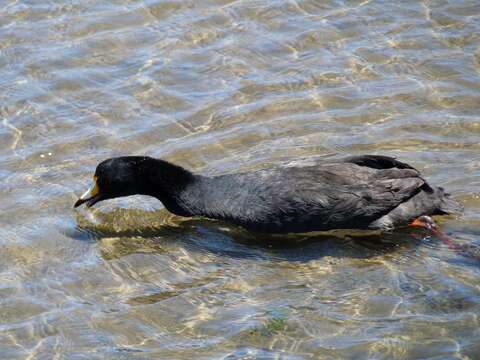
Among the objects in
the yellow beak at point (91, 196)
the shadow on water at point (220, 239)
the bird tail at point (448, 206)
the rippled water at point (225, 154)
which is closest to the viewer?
the rippled water at point (225, 154)

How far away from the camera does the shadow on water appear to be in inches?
333

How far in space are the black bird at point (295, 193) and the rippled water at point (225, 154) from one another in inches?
8.3

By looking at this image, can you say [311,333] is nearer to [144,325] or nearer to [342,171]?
[144,325]

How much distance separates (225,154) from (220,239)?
1.38 meters

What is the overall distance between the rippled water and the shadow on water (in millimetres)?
19

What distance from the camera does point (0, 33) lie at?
12.3m

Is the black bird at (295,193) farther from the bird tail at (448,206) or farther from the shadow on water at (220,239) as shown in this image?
the shadow on water at (220,239)

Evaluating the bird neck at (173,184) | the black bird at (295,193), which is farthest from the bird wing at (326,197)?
the bird neck at (173,184)

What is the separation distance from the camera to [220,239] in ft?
28.9

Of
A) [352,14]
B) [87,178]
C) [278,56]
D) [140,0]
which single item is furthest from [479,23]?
[87,178]

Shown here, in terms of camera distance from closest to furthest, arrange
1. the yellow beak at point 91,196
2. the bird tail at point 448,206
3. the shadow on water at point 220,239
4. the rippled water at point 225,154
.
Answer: the rippled water at point 225,154
the shadow on water at point 220,239
the bird tail at point 448,206
the yellow beak at point 91,196

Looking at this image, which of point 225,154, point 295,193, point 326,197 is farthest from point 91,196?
point 326,197

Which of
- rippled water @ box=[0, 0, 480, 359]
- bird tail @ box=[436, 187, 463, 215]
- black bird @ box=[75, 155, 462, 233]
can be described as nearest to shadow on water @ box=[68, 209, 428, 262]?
rippled water @ box=[0, 0, 480, 359]

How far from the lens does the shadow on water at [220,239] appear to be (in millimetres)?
8469
